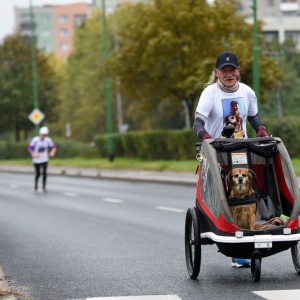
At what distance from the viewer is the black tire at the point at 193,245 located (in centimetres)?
821

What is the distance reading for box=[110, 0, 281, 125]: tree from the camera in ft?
125

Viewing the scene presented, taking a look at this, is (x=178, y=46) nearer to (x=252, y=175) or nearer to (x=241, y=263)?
(x=241, y=263)

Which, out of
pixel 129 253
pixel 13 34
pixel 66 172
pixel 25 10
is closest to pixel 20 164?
pixel 66 172

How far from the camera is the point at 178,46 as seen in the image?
39.0 metres

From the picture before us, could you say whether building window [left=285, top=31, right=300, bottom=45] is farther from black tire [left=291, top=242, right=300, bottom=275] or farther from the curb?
the curb

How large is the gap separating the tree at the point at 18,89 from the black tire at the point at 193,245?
57.3 metres

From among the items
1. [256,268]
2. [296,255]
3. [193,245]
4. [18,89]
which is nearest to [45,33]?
[18,89]

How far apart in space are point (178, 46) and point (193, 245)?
30658mm

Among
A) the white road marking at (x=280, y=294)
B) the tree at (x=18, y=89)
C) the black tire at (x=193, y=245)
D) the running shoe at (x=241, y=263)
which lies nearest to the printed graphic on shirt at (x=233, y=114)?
the black tire at (x=193, y=245)

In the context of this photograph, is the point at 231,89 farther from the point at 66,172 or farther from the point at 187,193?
the point at 66,172

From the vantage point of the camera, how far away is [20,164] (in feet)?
178

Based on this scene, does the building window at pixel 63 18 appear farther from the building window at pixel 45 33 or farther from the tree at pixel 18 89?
the tree at pixel 18 89

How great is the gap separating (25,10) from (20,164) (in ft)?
445

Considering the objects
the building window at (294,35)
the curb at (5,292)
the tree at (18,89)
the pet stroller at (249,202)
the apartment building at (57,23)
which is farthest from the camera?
the apartment building at (57,23)
